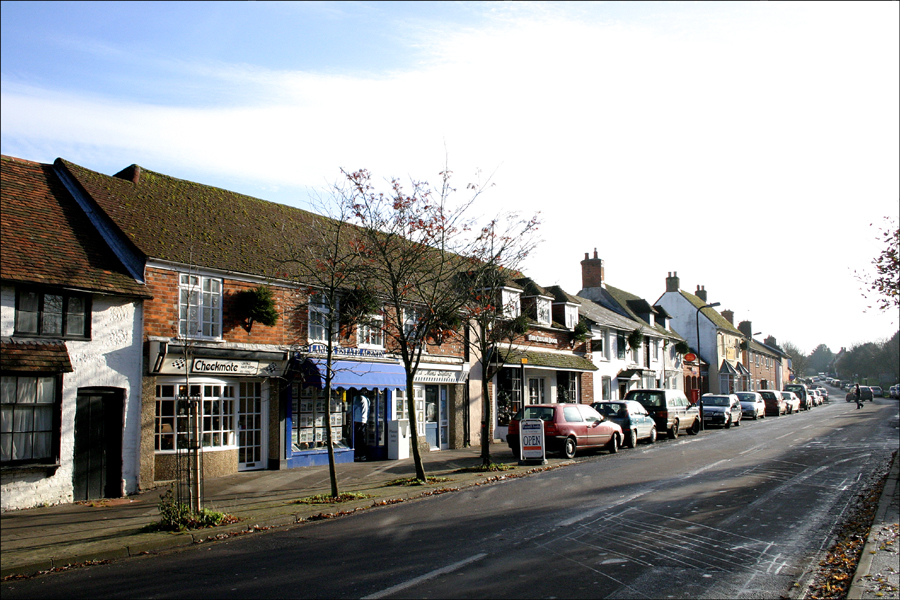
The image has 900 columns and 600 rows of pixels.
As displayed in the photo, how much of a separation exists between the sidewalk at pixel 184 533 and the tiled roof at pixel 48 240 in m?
4.25

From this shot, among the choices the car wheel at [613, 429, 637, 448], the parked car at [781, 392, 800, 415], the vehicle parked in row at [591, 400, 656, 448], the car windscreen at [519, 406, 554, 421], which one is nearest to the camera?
the car windscreen at [519, 406, 554, 421]

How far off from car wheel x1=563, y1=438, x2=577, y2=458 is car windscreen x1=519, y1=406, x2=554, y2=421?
2.82 feet

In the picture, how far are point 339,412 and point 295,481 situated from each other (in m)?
4.13

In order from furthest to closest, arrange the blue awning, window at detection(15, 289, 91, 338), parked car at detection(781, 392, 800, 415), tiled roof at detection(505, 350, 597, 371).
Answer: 1. parked car at detection(781, 392, 800, 415)
2. tiled roof at detection(505, 350, 597, 371)
3. the blue awning
4. window at detection(15, 289, 91, 338)

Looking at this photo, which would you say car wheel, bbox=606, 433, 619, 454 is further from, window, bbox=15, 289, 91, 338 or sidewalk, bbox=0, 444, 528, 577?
window, bbox=15, 289, 91, 338

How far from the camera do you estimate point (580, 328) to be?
31266 millimetres

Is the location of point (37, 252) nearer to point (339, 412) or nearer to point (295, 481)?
point (295, 481)

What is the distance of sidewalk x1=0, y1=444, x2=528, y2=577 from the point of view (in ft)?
29.8

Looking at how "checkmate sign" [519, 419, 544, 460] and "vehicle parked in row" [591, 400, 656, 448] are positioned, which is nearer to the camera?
"checkmate sign" [519, 419, 544, 460]

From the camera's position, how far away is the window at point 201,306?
51.0 ft

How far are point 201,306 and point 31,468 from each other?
16.1 feet

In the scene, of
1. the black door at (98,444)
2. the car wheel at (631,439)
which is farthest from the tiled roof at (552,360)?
the black door at (98,444)

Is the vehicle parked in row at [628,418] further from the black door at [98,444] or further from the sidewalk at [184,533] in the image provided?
the black door at [98,444]

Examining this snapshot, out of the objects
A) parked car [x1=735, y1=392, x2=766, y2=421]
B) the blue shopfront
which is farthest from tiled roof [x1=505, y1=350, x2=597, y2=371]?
parked car [x1=735, y1=392, x2=766, y2=421]
